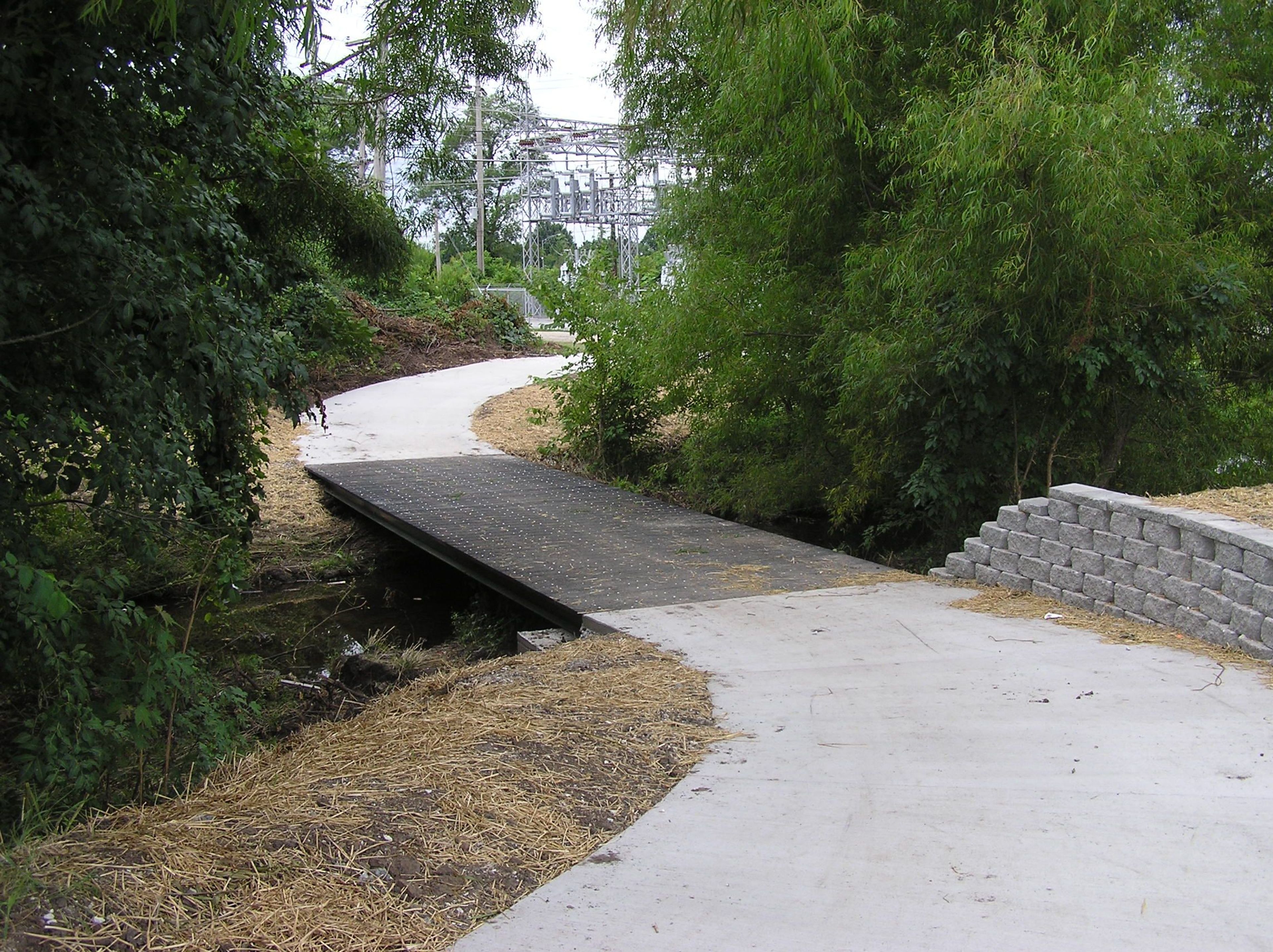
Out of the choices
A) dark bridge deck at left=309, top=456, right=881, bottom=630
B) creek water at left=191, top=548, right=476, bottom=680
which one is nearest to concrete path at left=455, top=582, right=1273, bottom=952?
dark bridge deck at left=309, top=456, right=881, bottom=630

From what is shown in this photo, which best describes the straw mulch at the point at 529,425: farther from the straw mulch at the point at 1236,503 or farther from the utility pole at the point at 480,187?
the utility pole at the point at 480,187

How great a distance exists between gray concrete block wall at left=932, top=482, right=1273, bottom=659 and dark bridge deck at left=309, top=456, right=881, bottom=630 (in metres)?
1.17

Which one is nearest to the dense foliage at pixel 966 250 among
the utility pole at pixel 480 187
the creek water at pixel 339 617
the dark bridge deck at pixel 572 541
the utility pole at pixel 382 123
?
the dark bridge deck at pixel 572 541

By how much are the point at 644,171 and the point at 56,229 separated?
11140 mm

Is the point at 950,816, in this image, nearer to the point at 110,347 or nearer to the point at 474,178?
the point at 110,347

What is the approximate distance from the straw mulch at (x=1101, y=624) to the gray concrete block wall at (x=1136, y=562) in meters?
0.05

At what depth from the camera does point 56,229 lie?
379cm

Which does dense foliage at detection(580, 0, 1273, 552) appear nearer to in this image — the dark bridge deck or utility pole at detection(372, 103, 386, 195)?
the dark bridge deck

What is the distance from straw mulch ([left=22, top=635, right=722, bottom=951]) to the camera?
280cm

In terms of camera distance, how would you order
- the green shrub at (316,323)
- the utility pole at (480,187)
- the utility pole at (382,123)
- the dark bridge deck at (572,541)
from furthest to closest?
the utility pole at (480,187) → the green shrub at (316,323) → the utility pole at (382,123) → the dark bridge deck at (572,541)

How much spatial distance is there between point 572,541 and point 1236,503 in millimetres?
4928

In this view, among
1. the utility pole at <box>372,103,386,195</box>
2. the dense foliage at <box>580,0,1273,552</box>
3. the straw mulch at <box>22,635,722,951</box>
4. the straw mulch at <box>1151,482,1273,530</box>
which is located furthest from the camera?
the utility pole at <box>372,103,386,195</box>

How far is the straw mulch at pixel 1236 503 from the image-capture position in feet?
19.6

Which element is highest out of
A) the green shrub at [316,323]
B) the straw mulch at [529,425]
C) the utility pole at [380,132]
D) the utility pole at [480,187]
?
the utility pole at [480,187]
